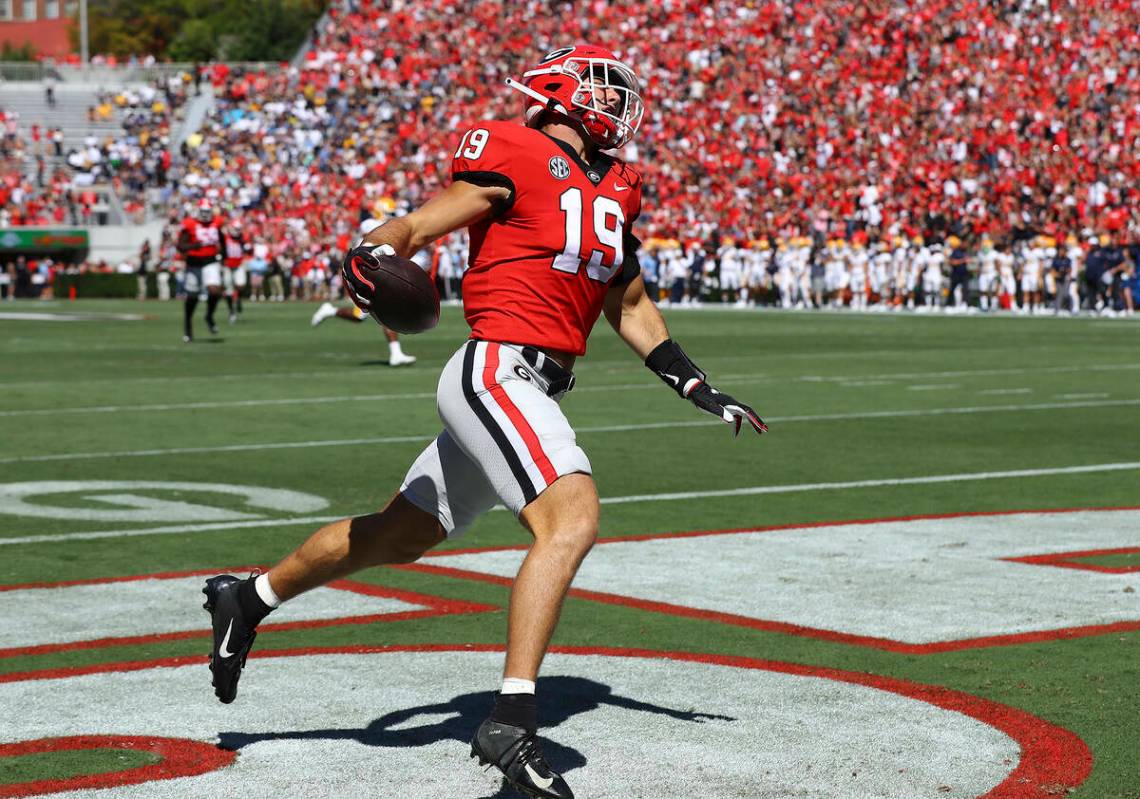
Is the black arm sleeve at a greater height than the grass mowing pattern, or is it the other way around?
the black arm sleeve

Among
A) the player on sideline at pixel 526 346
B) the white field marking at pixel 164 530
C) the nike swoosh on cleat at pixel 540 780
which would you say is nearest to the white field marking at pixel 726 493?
the white field marking at pixel 164 530

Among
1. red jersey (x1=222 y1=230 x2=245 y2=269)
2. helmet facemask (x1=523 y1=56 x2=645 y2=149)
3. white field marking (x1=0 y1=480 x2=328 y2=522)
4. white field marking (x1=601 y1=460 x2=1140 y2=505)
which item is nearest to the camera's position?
helmet facemask (x1=523 y1=56 x2=645 y2=149)

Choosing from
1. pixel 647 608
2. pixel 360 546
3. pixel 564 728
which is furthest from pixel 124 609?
pixel 564 728

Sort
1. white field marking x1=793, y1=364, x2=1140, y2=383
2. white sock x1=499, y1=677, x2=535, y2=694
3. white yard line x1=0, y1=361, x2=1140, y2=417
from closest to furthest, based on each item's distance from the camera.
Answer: white sock x1=499, y1=677, x2=535, y2=694 < white yard line x1=0, y1=361, x2=1140, y2=417 < white field marking x1=793, y1=364, x2=1140, y2=383

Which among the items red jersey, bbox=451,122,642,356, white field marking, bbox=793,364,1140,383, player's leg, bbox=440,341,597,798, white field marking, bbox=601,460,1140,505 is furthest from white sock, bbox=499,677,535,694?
white field marking, bbox=793,364,1140,383

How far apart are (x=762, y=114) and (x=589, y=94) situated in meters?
39.2

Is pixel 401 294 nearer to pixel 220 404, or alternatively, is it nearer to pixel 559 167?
pixel 559 167

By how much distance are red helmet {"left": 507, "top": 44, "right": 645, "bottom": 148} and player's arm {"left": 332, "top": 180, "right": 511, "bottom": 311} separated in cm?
38

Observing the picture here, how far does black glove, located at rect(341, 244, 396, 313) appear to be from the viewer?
431cm

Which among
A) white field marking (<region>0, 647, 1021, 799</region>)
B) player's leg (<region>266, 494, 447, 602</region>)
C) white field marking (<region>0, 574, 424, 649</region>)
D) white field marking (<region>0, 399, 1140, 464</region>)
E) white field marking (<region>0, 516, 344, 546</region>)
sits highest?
player's leg (<region>266, 494, 447, 602</region>)

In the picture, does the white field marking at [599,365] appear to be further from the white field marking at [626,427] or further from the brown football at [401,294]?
the brown football at [401,294]

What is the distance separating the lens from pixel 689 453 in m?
11.8

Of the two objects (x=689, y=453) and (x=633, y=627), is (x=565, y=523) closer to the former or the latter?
(x=633, y=627)

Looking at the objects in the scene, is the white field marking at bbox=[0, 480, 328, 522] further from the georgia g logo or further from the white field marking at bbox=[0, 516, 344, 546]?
the georgia g logo
